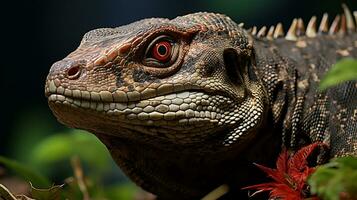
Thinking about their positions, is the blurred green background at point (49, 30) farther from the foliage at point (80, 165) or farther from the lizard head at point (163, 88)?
the lizard head at point (163, 88)

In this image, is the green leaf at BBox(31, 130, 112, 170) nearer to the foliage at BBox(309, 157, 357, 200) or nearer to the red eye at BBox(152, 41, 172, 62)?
the red eye at BBox(152, 41, 172, 62)

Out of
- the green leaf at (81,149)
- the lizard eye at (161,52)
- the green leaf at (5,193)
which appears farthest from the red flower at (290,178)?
the green leaf at (81,149)

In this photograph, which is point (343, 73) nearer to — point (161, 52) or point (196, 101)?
point (196, 101)

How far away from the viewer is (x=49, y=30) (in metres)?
11.2

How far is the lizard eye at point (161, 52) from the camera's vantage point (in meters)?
3.57

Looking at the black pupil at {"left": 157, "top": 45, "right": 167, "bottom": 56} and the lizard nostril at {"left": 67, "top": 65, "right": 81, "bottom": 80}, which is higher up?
the black pupil at {"left": 157, "top": 45, "right": 167, "bottom": 56}

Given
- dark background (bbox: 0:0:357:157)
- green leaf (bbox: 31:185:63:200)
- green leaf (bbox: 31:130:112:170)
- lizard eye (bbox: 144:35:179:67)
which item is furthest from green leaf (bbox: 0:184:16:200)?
dark background (bbox: 0:0:357:157)

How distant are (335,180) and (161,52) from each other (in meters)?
1.61

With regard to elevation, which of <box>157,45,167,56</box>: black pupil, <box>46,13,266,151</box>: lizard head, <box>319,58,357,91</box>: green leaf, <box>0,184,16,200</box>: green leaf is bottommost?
<box>0,184,16,200</box>: green leaf

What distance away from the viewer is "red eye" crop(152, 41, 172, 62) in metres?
3.58

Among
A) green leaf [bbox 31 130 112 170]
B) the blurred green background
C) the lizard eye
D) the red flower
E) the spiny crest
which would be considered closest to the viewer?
the red flower

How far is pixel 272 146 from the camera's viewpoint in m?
3.87

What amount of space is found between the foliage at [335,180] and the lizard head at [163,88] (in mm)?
1239

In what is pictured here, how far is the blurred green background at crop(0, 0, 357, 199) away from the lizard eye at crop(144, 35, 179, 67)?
16.0 feet
